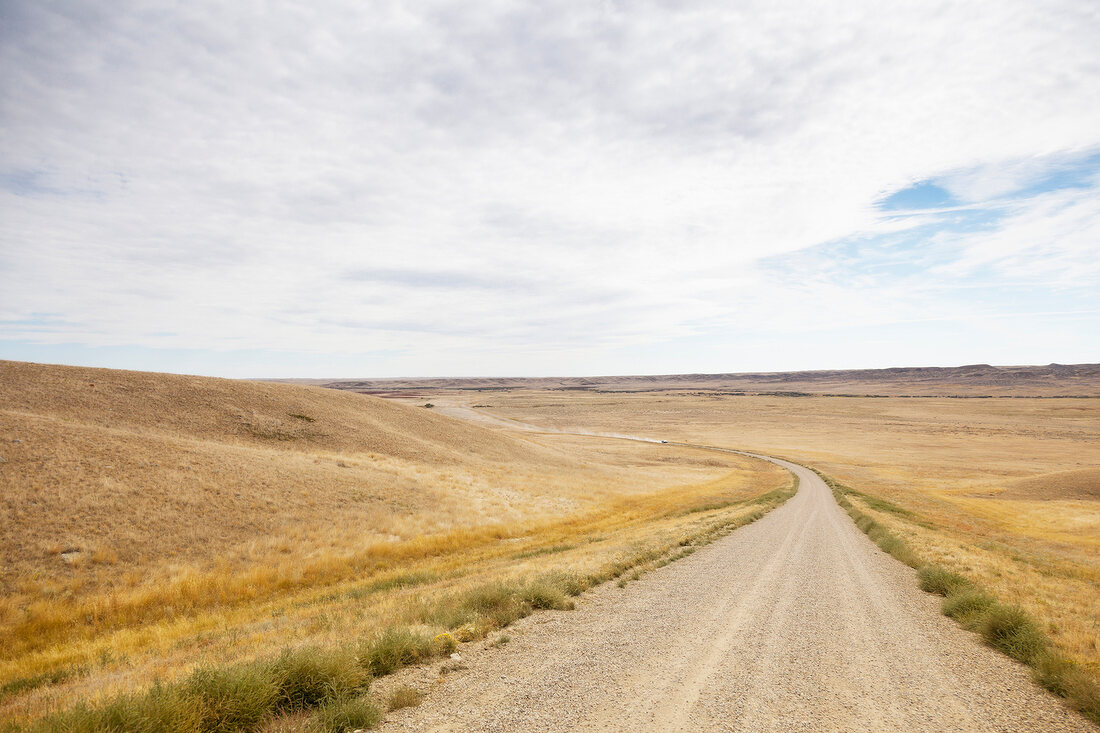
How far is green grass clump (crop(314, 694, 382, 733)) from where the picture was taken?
251 inches

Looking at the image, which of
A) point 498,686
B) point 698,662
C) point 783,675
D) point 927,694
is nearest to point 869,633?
point 927,694

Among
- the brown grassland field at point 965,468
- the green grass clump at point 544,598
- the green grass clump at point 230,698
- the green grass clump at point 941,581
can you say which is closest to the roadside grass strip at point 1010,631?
the green grass clump at point 941,581

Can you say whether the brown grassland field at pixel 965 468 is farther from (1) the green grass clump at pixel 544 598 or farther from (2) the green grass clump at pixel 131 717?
(2) the green grass clump at pixel 131 717

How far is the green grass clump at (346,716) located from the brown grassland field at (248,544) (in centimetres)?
3

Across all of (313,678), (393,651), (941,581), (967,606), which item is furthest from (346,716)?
(941,581)

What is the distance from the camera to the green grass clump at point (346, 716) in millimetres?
6371

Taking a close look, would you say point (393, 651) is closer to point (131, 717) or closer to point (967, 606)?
point (131, 717)

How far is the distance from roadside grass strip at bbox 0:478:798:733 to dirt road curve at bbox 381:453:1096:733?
1.48 feet

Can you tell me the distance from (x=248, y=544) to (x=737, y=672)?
20.2 m

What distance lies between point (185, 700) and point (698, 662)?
7.85m

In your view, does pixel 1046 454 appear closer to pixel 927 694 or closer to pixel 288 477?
pixel 927 694

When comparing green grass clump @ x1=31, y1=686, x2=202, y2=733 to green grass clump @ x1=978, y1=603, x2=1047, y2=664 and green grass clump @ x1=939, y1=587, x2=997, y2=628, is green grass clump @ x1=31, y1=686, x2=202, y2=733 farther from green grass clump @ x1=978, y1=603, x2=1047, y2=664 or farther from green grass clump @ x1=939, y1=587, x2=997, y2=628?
green grass clump @ x1=939, y1=587, x2=997, y2=628

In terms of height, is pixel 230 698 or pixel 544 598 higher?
pixel 230 698

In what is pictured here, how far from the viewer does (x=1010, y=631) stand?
1027 cm
